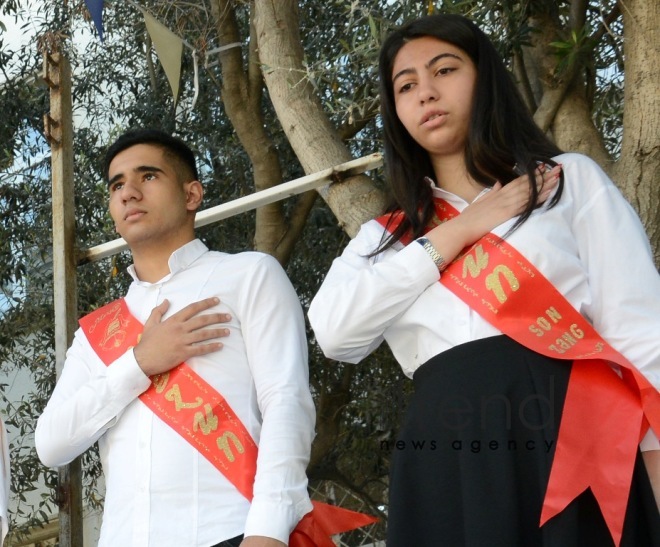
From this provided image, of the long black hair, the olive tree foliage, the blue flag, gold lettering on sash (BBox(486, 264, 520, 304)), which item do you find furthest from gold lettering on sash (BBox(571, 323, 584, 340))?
the blue flag

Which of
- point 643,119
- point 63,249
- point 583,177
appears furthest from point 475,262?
point 63,249

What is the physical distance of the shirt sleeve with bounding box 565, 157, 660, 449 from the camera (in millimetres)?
2201

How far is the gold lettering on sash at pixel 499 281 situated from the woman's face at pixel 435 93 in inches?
15.4

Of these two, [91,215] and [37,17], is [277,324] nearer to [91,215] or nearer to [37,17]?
[91,215]

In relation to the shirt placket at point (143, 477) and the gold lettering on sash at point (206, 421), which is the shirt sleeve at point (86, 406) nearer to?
the shirt placket at point (143, 477)

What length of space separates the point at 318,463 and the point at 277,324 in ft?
9.35

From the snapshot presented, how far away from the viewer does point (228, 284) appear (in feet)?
9.43

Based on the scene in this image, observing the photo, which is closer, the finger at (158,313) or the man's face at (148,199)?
the finger at (158,313)

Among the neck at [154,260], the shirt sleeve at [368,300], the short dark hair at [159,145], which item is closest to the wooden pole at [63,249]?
the short dark hair at [159,145]

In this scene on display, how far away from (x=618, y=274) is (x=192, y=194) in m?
1.36

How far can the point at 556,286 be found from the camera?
2279 mm

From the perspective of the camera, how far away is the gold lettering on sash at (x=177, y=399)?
8.82 ft

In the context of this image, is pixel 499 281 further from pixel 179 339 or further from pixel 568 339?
pixel 179 339

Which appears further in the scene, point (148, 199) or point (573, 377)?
point (148, 199)
